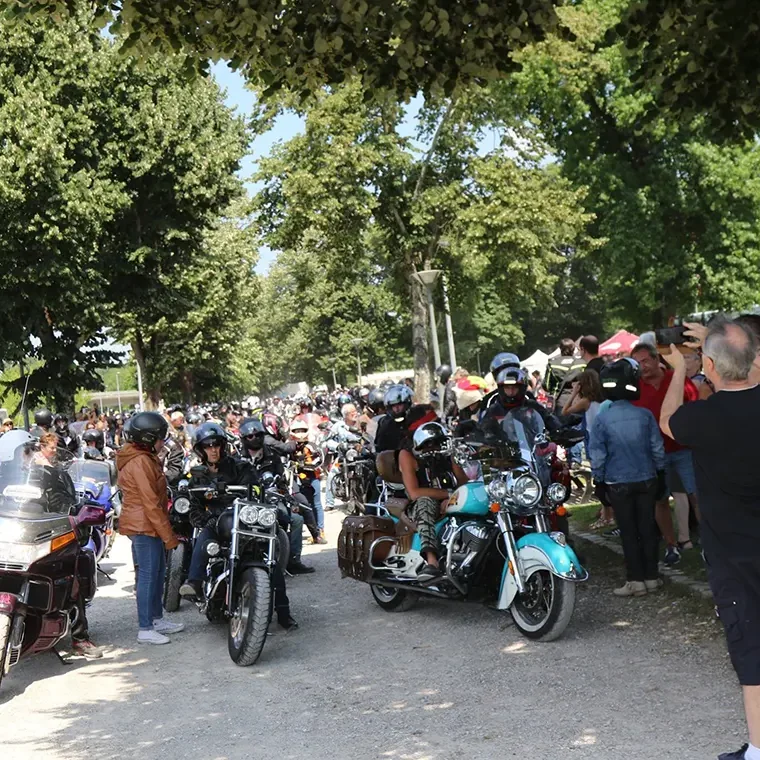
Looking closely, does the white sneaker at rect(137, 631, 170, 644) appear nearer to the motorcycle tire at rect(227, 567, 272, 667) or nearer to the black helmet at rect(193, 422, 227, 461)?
the motorcycle tire at rect(227, 567, 272, 667)

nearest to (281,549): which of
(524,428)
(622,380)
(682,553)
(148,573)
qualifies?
(148,573)

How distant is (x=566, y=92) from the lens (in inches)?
1337

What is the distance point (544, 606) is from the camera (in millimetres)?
7582

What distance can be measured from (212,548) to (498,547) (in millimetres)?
2087

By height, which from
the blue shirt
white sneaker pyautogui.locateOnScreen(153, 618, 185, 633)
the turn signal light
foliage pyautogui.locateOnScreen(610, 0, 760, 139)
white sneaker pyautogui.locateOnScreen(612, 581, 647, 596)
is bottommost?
white sneaker pyautogui.locateOnScreen(153, 618, 185, 633)

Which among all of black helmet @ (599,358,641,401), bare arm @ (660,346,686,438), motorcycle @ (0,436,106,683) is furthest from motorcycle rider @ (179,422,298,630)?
bare arm @ (660,346,686,438)

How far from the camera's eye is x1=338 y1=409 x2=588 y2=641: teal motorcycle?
293 inches

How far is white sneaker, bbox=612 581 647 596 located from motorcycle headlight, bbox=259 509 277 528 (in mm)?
2653

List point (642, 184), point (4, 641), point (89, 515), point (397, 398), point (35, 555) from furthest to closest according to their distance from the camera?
point (642, 184) → point (397, 398) → point (89, 515) → point (35, 555) → point (4, 641)

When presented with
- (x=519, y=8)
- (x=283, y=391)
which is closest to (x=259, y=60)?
(x=519, y=8)

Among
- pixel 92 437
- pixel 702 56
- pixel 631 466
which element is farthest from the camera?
pixel 92 437

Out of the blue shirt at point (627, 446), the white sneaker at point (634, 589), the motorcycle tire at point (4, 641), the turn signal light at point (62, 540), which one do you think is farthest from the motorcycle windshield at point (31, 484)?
the white sneaker at point (634, 589)

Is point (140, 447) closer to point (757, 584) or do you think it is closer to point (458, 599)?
point (458, 599)

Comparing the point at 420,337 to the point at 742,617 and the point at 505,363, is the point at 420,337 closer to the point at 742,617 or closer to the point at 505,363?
the point at 505,363
